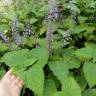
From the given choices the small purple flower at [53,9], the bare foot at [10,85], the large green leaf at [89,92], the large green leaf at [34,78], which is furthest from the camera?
the small purple flower at [53,9]

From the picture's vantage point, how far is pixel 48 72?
2.28 meters

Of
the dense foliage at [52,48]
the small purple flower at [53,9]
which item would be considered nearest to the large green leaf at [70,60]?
the dense foliage at [52,48]

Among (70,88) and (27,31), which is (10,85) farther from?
(70,88)

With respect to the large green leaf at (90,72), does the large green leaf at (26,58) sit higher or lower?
higher

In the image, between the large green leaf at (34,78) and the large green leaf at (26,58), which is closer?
the large green leaf at (34,78)

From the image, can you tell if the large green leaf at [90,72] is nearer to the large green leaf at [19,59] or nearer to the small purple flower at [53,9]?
the large green leaf at [19,59]

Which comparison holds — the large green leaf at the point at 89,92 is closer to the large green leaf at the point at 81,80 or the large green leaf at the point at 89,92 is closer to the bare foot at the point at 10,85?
the large green leaf at the point at 81,80

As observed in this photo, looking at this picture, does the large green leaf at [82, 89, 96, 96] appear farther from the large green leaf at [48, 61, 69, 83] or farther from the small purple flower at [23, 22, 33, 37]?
the small purple flower at [23, 22, 33, 37]

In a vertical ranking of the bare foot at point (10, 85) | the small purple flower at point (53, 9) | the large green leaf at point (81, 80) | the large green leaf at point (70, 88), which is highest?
the small purple flower at point (53, 9)

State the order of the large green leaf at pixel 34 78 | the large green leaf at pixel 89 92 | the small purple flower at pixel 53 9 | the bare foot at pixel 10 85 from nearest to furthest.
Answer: the large green leaf at pixel 34 78, the large green leaf at pixel 89 92, the bare foot at pixel 10 85, the small purple flower at pixel 53 9

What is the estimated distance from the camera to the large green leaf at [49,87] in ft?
6.95

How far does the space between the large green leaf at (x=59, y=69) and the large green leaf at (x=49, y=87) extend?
98 mm

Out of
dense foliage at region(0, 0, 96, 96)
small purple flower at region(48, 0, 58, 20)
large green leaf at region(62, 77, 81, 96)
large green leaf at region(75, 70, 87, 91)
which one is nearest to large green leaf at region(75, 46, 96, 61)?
dense foliage at region(0, 0, 96, 96)

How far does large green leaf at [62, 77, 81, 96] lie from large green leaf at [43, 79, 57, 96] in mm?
139
